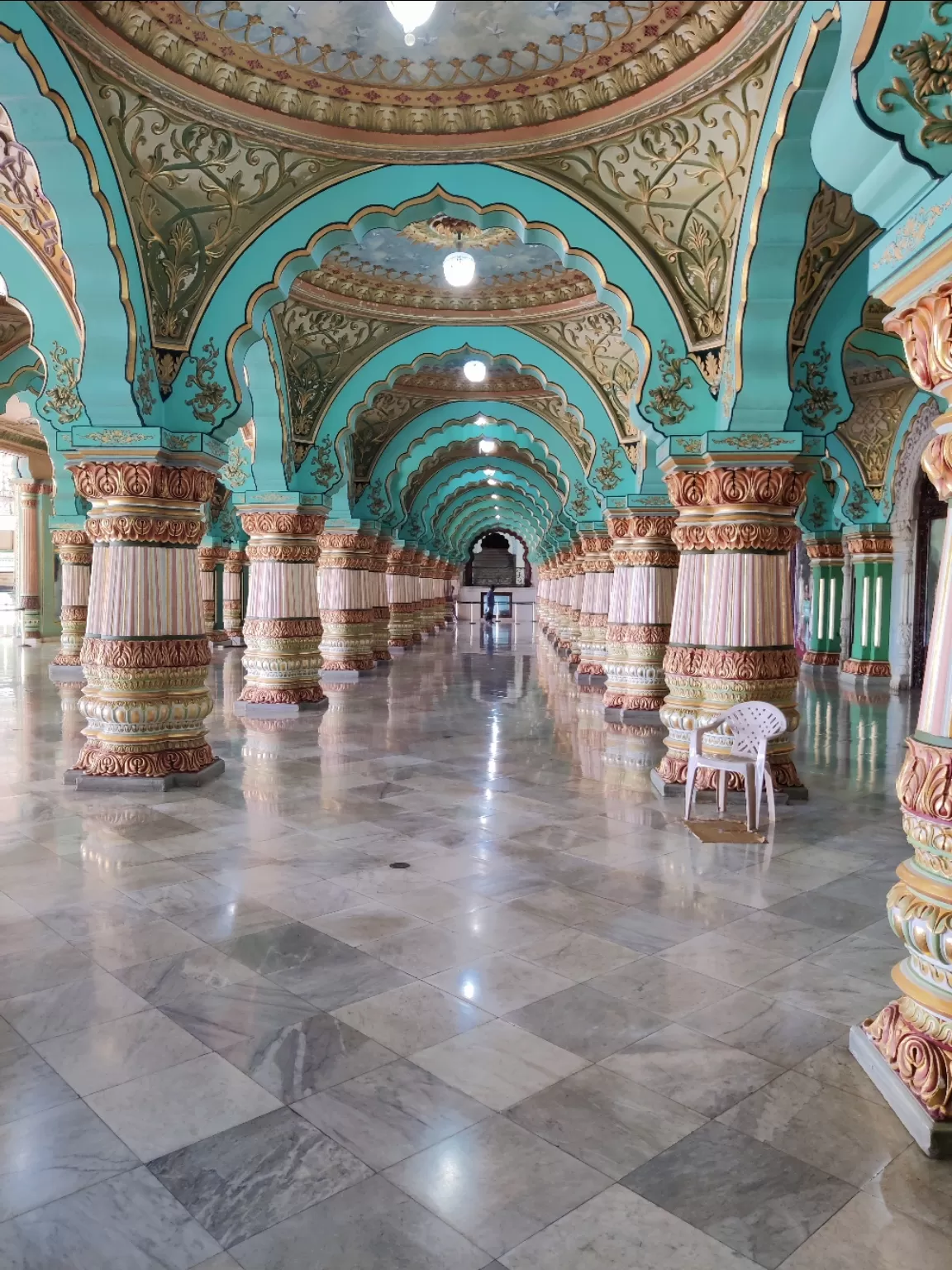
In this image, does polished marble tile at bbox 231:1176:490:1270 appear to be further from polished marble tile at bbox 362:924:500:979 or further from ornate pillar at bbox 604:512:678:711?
ornate pillar at bbox 604:512:678:711

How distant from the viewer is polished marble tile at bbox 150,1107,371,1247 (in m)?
2.21

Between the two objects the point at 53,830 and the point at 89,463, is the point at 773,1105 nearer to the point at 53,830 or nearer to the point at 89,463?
the point at 53,830

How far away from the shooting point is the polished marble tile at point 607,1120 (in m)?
2.48

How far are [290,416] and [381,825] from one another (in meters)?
6.66

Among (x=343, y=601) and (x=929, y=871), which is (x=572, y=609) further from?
(x=929, y=871)

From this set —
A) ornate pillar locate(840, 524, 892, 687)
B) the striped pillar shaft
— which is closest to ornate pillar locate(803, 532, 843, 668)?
ornate pillar locate(840, 524, 892, 687)

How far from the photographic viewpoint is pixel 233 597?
80.7 ft

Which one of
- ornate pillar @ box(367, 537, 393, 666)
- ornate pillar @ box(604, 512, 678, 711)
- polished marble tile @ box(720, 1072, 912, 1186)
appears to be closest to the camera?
polished marble tile @ box(720, 1072, 912, 1186)

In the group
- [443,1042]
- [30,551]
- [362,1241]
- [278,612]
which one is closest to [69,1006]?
[443,1042]

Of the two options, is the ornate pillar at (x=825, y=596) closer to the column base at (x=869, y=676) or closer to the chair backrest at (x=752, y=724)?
the column base at (x=869, y=676)

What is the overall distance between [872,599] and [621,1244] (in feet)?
49.4

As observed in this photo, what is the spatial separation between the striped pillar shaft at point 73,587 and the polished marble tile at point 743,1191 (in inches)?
589

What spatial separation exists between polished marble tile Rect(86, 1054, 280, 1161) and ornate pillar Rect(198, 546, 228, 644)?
19770 millimetres

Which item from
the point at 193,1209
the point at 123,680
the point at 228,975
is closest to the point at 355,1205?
the point at 193,1209
